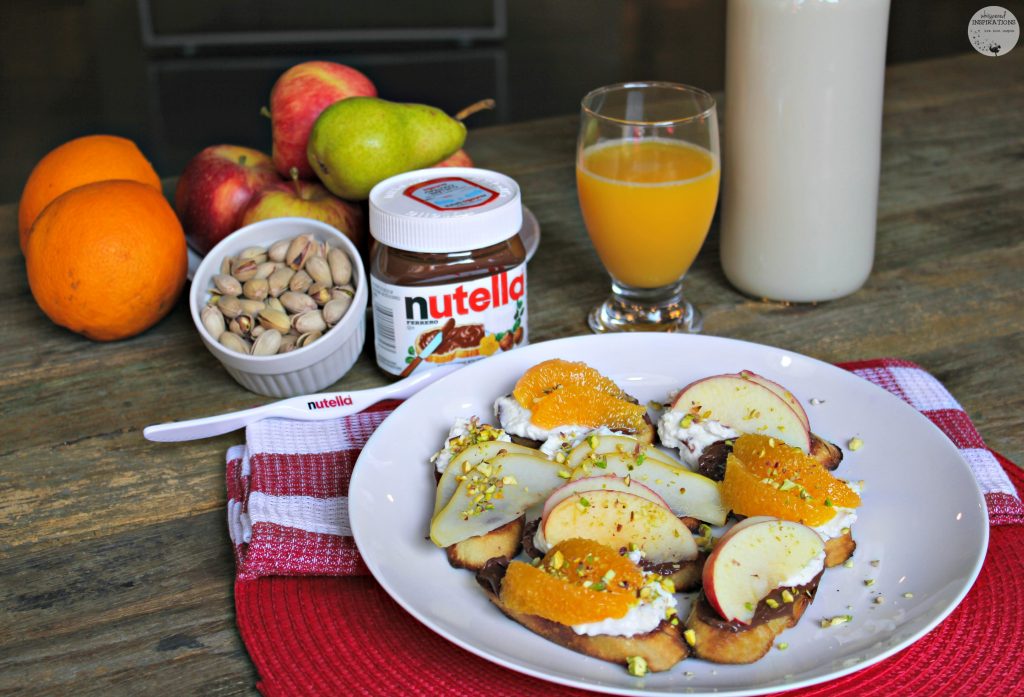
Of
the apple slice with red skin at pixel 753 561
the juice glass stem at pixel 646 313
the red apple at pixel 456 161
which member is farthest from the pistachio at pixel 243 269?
the apple slice with red skin at pixel 753 561

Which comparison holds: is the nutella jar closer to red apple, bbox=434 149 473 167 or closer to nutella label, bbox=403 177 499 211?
nutella label, bbox=403 177 499 211

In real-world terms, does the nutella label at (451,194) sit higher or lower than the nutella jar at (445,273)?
higher

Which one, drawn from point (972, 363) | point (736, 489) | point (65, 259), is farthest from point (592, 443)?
point (65, 259)

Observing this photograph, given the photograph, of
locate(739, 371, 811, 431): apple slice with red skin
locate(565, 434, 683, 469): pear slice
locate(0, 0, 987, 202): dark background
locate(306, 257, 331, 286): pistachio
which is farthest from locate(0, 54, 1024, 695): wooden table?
locate(0, 0, 987, 202): dark background

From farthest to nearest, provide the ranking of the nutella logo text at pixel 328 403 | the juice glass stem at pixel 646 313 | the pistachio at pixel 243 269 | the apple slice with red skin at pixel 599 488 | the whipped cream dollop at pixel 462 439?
the juice glass stem at pixel 646 313, the pistachio at pixel 243 269, the nutella logo text at pixel 328 403, the whipped cream dollop at pixel 462 439, the apple slice with red skin at pixel 599 488

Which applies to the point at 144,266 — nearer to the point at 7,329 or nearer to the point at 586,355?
the point at 7,329

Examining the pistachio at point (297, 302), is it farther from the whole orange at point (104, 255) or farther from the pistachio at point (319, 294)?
the whole orange at point (104, 255)
